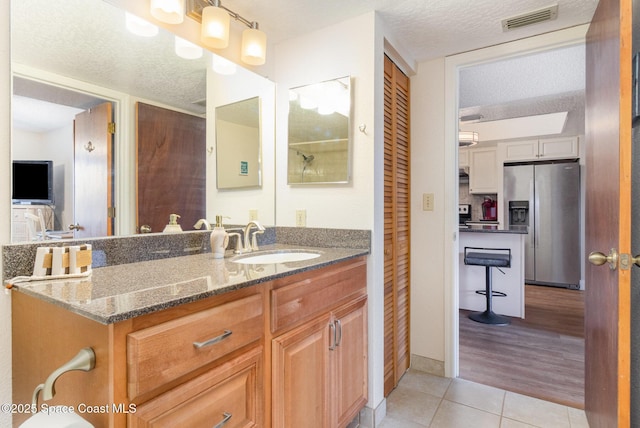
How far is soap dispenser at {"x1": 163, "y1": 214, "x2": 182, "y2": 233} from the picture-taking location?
5.04 feet

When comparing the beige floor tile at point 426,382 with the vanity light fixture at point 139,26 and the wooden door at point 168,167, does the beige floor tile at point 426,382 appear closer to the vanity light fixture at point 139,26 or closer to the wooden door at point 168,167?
the wooden door at point 168,167

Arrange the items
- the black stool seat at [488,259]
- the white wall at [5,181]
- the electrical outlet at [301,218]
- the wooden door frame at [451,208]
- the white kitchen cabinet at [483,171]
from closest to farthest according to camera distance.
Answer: the white wall at [5,181] < the electrical outlet at [301,218] < the wooden door frame at [451,208] < the black stool seat at [488,259] < the white kitchen cabinet at [483,171]

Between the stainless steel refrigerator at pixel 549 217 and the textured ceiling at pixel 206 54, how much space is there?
8.23 feet

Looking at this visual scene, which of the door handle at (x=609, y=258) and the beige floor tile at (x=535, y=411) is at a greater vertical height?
the door handle at (x=609, y=258)

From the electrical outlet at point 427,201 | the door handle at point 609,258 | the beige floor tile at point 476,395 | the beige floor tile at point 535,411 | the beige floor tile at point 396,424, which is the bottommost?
the beige floor tile at point 396,424

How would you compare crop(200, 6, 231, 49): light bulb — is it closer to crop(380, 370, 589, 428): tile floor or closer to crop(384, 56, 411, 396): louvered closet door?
crop(384, 56, 411, 396): louvered closet door

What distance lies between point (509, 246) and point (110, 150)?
→ 3.38 m

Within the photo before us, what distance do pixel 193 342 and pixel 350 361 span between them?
92cm

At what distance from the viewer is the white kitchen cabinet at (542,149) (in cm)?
466

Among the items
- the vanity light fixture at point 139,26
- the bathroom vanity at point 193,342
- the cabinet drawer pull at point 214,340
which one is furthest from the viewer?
the vanity light fixture at point 139,26

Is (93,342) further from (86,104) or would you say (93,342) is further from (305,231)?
(305,231)

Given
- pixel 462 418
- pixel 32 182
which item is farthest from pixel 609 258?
pixel 32 182

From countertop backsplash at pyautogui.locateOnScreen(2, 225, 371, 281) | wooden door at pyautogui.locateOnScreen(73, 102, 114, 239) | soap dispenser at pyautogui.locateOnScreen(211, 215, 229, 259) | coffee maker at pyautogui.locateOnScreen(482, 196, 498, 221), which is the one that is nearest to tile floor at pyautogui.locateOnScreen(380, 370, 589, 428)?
countertop backsplash at pyautogui.locateOnScreen(2, 225, 371, 281)

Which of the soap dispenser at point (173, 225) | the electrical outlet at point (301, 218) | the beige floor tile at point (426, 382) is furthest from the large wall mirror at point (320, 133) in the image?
the beige floor tile at point (426, 382)
